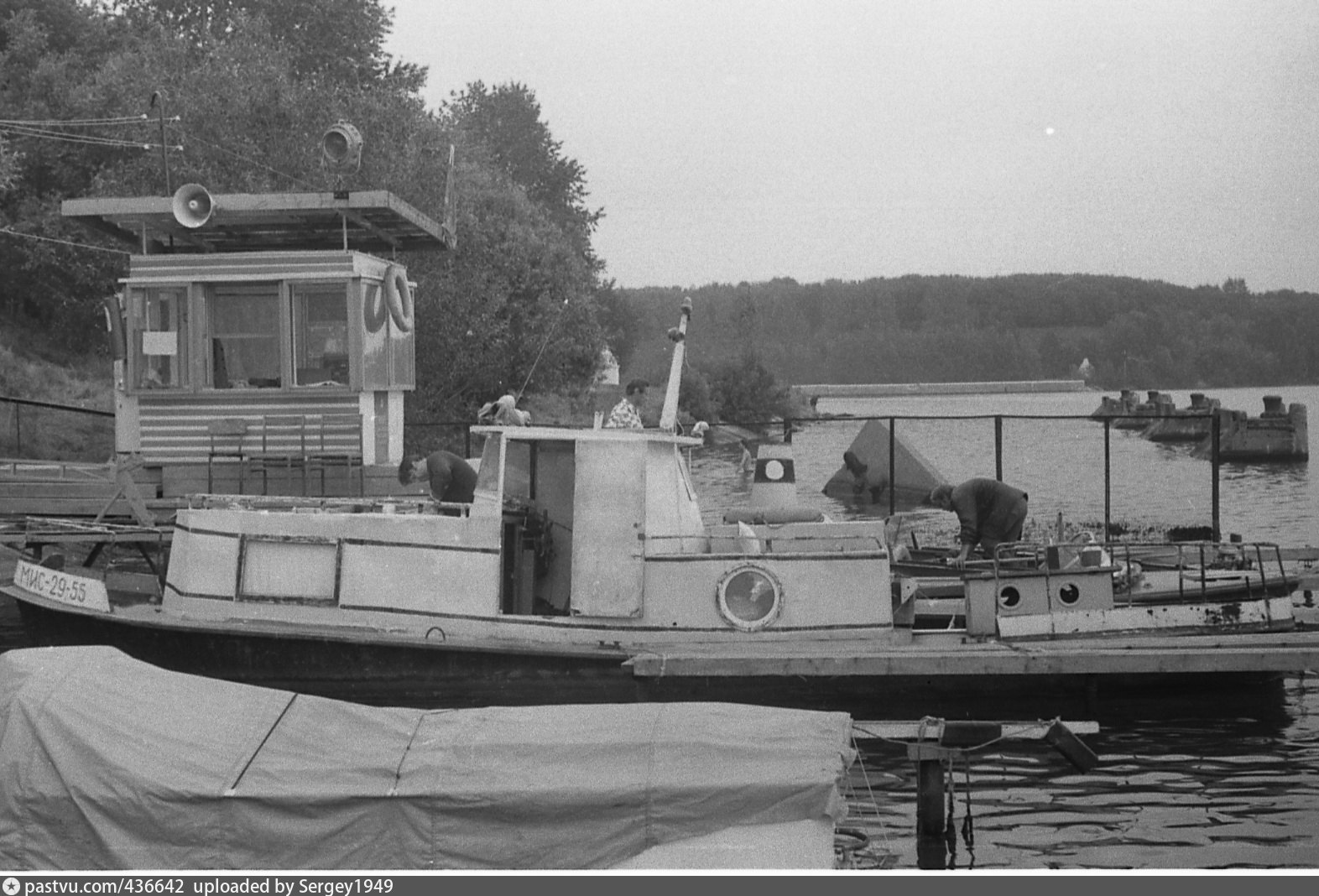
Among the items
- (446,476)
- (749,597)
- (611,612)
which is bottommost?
(611,612)

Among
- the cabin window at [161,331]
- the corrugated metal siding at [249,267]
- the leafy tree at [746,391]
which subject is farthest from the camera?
the leafy tree at [746,391]

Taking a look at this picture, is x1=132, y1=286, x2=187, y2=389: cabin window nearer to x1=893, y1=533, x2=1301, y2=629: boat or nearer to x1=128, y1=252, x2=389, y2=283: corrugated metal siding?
x1=128, y1=252, x2=389, y2=283: corrugated metal siding

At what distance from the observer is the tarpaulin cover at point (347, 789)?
265 inches

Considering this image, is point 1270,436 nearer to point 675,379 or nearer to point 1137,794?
point 675,379

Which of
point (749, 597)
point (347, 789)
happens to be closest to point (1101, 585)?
point (749, 597)

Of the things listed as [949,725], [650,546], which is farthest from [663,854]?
[650,546]

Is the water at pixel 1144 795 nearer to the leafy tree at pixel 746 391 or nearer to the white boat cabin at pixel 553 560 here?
the white boat cabin at pixel 553 560

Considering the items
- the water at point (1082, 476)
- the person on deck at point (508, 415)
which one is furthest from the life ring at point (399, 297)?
the water at point (1082, 476)

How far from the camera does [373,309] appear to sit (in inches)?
685

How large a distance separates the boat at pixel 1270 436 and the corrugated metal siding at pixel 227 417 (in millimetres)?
30800

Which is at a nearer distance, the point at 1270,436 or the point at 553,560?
the point at 553,560

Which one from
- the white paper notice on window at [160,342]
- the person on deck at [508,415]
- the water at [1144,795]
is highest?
the white paper notice on window at [160,342]

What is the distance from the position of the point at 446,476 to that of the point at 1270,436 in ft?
108

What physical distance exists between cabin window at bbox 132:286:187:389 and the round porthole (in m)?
7.77
